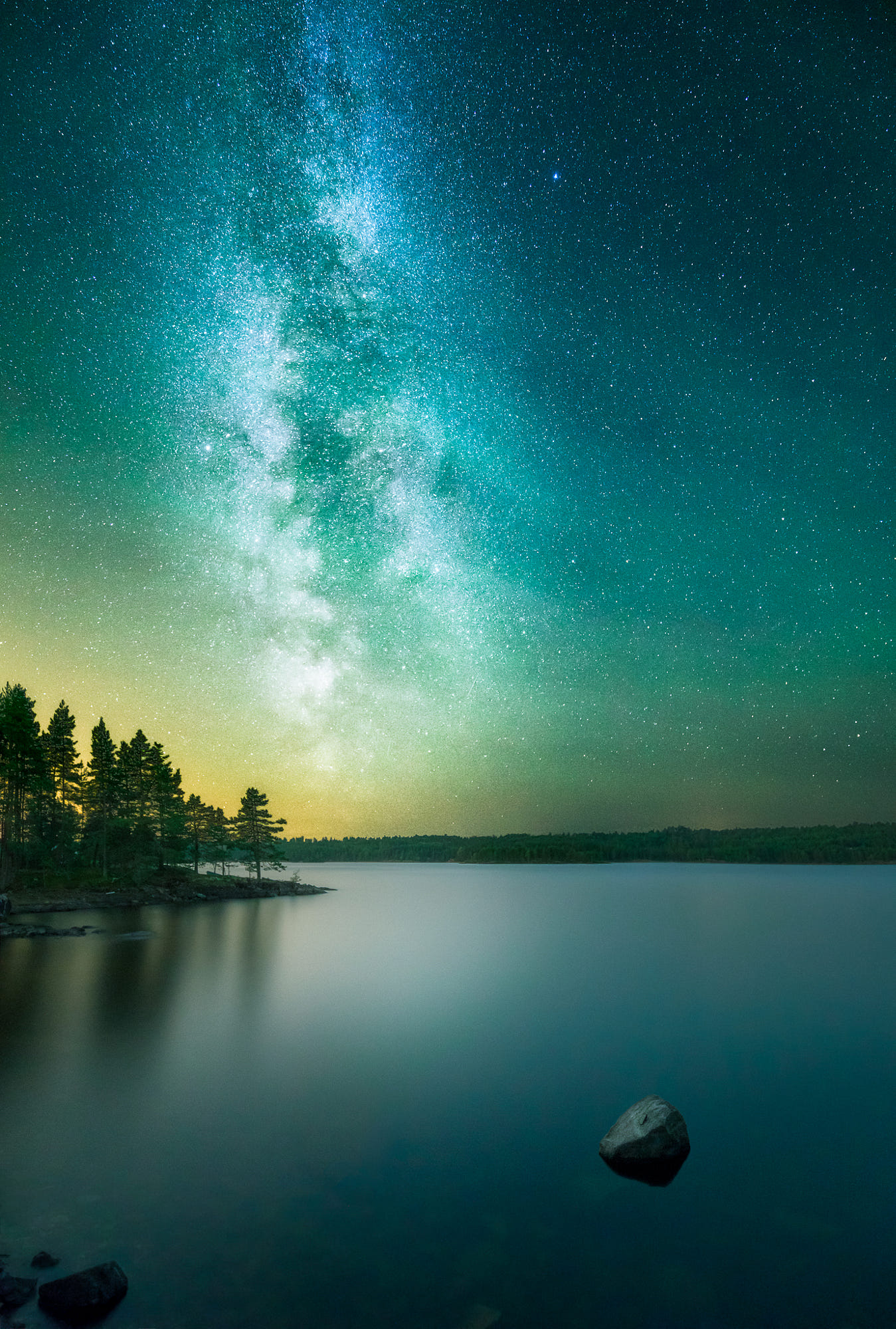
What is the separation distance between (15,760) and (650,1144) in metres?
63.0

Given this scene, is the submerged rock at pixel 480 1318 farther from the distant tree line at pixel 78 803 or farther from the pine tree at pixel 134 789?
the pine tree at pixel 134 789

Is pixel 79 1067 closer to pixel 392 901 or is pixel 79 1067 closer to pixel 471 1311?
pixel 471 1311

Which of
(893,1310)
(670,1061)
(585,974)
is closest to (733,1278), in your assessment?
(893,1310)

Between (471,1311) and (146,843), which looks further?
(146,843)

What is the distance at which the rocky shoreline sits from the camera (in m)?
48.5

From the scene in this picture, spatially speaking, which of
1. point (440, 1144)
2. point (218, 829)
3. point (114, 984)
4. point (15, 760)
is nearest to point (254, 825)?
point (218, 829)

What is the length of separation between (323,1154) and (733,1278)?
28.9 ft

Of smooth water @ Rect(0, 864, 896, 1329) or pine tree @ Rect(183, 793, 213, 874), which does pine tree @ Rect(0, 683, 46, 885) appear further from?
pine tree @ Rect(183, 793, 213, 874)

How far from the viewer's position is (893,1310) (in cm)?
1001

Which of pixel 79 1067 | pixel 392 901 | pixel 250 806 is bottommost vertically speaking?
pixel 392 901

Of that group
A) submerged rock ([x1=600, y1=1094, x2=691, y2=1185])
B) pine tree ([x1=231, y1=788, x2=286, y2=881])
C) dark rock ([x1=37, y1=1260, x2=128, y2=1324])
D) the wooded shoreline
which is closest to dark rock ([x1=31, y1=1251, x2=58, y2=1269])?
dark rock ([x1=37, y1=1260, x2=128, y2=1324])

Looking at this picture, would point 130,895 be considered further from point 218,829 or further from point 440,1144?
point 440,1144

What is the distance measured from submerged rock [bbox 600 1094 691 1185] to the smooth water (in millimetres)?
451

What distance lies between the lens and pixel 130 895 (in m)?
73.1
